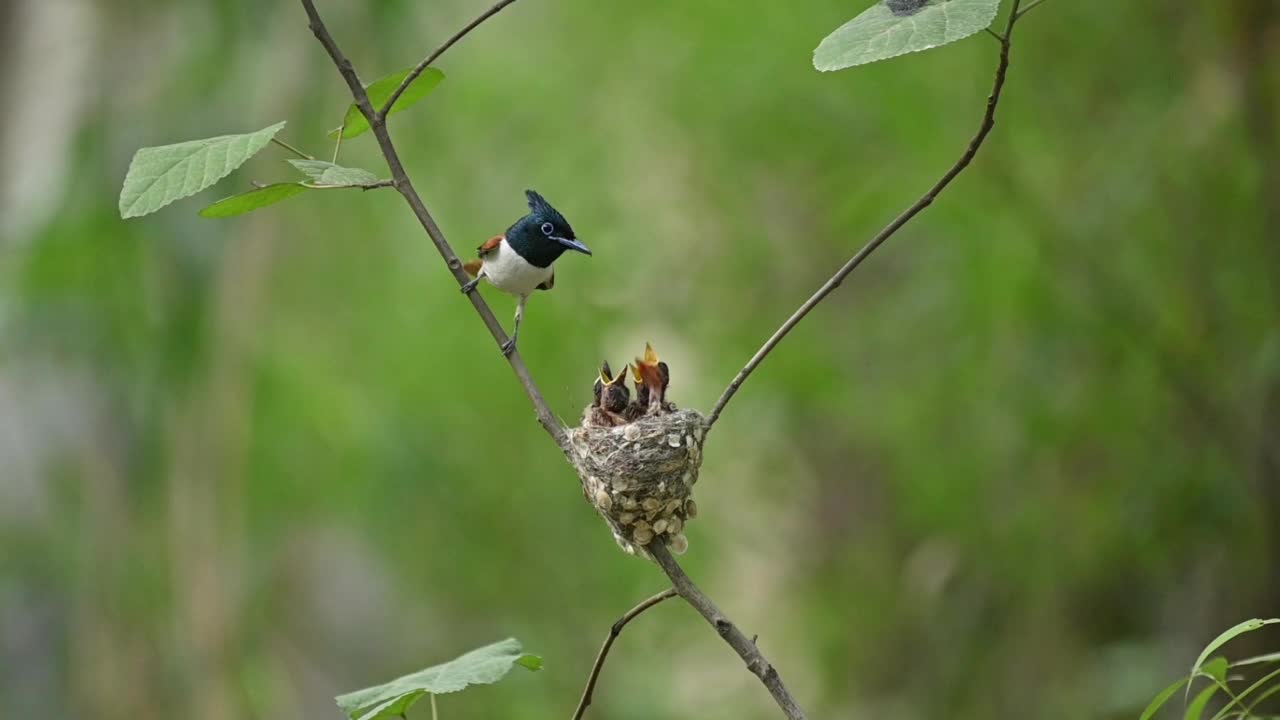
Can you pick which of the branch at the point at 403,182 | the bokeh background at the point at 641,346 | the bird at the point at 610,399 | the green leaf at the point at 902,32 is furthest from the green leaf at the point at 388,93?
the bokeh background at the point at 641,346

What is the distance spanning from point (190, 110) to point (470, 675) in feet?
14.0

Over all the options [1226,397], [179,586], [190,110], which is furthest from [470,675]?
[190,110]

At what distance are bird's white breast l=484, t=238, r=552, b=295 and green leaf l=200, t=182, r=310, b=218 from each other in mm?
876

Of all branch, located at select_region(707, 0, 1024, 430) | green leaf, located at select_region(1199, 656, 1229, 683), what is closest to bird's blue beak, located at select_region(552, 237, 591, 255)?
branch, located at select_region(707, 0, 1024, 430)

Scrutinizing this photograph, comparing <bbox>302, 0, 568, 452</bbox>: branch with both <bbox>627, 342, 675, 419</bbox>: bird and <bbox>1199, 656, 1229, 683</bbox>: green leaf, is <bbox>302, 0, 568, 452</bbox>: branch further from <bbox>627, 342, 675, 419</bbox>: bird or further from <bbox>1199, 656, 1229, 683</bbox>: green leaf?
<bbox>1199, 656, 1229, 683</bbox>: green leaf

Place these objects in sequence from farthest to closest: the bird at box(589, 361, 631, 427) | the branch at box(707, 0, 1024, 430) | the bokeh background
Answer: the bokeh background
the bird at box(589, 361, 631, 427)
the branch at box(707, 0, 1024, 430)

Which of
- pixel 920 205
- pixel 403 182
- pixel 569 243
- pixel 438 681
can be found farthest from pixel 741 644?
pixel 569 243

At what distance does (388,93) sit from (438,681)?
25.5 inches

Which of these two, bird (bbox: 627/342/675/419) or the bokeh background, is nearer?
bird (bbox: 627/342/675/419)

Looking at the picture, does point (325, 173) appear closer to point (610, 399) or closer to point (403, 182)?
point (403, 182)

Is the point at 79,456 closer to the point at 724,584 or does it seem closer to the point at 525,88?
the point at 525,88

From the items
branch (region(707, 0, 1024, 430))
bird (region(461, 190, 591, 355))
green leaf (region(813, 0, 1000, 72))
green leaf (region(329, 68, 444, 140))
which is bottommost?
branch (region(707, 0, 1024, 430))

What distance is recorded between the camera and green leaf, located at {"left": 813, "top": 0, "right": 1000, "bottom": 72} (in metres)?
1.02

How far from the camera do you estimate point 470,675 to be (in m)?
1.27
